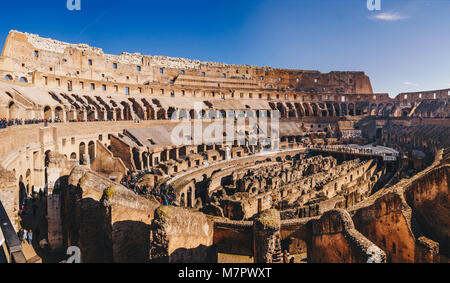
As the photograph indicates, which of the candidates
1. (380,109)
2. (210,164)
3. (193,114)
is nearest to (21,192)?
(210,164)

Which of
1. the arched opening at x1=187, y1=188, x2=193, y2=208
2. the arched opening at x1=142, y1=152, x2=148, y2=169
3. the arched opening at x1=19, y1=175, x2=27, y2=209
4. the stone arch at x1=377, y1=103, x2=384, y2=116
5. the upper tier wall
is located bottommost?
the arched opening at x1=187, y1=188, x2=193, y2=208

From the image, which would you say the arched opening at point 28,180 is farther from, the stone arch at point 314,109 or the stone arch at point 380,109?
the stone arch at point 380,109

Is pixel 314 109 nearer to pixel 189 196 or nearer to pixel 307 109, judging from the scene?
pixel 307 109

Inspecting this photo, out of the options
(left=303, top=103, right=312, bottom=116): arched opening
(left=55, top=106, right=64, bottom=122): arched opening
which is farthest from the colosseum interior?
(left=55, top=106, right=64, bottom=122): arched opening

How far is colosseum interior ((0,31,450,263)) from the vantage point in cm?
817

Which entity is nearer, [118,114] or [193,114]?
[118,114]

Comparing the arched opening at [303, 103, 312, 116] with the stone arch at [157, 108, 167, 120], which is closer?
the stone arch at [157, 108, 167, 120]

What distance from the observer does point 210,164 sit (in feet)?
76.8

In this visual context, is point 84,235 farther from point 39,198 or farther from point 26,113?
point 26,113

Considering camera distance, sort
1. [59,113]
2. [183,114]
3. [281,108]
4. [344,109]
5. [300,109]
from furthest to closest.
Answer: [344,109]
[300,109]
[281,108]
[183,114]
[59,113]

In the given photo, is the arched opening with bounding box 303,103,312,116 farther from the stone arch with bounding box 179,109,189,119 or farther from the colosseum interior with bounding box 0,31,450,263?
the stone arch with bounding box 179,109,189,119

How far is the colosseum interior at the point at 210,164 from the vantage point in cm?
817
